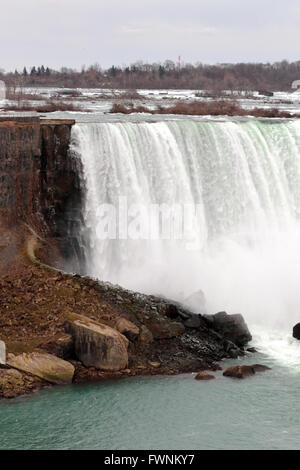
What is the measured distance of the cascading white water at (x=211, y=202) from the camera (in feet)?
88.0

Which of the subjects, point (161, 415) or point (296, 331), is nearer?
point (161, 415)

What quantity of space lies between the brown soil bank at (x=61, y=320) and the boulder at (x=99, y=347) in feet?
0.09

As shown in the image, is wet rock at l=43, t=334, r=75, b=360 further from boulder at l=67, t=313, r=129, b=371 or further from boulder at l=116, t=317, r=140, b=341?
boulder at l=116, t=317, r=140, b=341

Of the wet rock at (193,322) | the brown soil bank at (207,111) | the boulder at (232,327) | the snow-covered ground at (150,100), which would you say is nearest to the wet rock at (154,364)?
the wet rock at (193,322)

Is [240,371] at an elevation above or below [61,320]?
below

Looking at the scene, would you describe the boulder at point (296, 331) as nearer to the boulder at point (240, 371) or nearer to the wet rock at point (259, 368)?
the wet rock at point (259, 368)

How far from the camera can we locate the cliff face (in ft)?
86.0

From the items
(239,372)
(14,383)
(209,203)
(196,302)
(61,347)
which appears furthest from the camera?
(209,203)

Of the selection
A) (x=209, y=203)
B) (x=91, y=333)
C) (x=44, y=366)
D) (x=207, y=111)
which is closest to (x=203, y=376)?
(x=91, y=333)

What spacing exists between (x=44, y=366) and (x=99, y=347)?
1559 millimetres

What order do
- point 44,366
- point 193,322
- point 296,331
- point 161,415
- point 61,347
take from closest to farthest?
point 161,415, point 44,366, point 61,347, point 193,322, point 296,331

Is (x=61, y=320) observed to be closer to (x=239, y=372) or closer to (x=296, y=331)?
(x=239, y=372)

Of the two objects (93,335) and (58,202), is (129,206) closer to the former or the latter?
Result: (58,202)

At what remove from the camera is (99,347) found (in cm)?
2022
